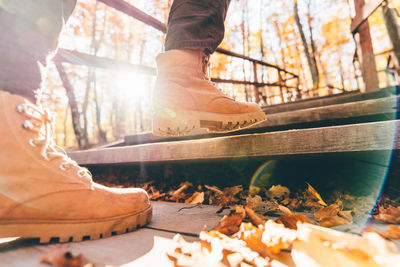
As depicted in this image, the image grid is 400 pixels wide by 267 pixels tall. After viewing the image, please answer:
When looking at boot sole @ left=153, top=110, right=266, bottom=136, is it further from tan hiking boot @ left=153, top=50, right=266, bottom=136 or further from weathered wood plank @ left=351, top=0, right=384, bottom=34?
weathered wood plank @ left=351, top=0, right=384, bottom=34

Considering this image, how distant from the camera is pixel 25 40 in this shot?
73 centimetres

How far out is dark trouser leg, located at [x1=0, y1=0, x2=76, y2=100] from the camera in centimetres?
70

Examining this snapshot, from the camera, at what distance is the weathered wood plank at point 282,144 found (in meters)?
0.84

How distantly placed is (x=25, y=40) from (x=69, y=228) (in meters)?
0.62

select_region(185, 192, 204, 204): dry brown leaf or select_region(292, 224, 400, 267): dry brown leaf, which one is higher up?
select_region(292, 224, 400, 267): dry brown leaf

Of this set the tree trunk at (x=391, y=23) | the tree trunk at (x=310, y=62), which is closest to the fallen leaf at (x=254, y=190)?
the tree trunk at (x=391, y=23)

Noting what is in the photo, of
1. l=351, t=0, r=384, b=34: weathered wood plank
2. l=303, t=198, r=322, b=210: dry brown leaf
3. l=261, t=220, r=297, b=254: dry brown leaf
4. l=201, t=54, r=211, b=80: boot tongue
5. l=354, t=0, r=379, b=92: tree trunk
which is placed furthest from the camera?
l=354, t=0, r=379, b=92: tree trunk

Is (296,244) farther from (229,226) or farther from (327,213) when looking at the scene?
(327,213)

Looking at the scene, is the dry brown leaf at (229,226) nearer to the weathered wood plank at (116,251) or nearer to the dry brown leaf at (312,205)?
the weathered wood plank at (116,251)

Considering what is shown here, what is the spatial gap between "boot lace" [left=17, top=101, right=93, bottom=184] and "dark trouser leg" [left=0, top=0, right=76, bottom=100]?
0.06m

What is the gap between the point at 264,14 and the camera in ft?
58.9

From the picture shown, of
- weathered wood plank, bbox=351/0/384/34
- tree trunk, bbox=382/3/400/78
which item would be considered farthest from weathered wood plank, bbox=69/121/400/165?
tree trunk, bbox=382/3/400/78

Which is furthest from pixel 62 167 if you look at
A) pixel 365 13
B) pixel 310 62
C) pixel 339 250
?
pixel 310 62

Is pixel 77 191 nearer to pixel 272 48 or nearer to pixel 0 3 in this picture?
pixel 0 3
